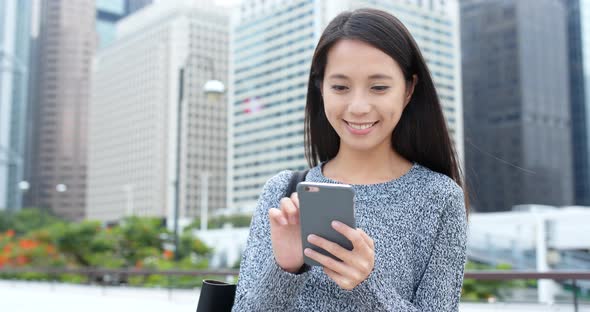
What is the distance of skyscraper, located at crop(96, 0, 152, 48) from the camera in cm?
10144

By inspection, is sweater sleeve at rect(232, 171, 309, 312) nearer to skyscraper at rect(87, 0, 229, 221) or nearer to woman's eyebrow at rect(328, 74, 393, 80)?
woman's eyebrow at rect(328, 74, 393, 80)

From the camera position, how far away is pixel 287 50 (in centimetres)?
4238

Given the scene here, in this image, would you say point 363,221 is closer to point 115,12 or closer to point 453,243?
point 453,243

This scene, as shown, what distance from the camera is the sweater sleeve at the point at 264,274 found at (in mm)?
1213

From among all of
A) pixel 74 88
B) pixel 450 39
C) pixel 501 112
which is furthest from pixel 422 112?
pixel 74 88

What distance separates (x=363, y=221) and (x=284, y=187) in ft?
0.67

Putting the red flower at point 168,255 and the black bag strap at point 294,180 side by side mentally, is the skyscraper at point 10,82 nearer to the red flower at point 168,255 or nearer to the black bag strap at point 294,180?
the red flower at point 168,255

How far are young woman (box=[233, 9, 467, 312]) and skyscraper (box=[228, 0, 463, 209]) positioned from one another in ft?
79.8

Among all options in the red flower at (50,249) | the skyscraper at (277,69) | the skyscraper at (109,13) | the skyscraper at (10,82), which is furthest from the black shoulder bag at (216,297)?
the skyscraper at (109,13)

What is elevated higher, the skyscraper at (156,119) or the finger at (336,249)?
the skyscraper at (156,119)

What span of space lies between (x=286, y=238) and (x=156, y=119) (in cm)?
8573

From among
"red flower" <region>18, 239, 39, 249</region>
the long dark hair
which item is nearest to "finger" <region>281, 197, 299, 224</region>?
the long dark hair

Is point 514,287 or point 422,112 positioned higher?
point 422,112

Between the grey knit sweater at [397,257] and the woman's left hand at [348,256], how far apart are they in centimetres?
8
